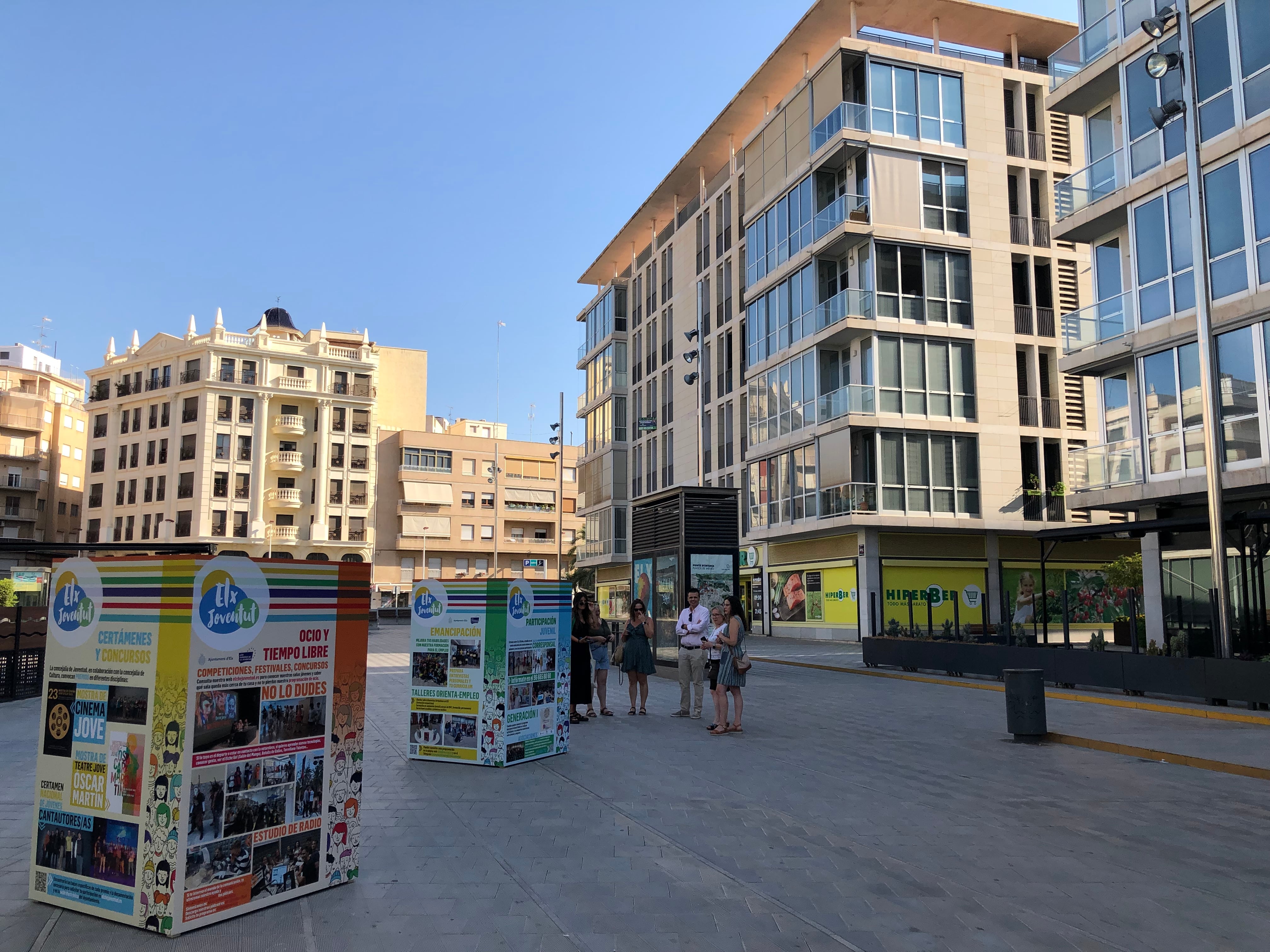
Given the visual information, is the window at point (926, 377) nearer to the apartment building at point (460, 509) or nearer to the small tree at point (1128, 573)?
the small tree at point (1128, 573)

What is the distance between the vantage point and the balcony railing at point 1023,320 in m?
35.2

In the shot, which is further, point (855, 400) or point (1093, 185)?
point (855, 400)

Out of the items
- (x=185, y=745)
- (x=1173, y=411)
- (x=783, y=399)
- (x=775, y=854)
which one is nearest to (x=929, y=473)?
(x=783, y=399)

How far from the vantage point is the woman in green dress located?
14039 millimetres

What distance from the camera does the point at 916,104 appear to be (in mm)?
34031

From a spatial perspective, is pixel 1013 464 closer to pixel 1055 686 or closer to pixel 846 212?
pixel 846 212

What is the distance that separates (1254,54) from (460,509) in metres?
73.6

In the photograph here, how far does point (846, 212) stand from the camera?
3275cm

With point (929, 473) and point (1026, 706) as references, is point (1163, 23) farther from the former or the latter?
point (929, 473)

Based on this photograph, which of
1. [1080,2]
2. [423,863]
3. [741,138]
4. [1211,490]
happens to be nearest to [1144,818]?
[423,863]

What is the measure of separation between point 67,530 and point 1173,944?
336 feet

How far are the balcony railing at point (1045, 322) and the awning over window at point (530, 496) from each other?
5977 centimetres

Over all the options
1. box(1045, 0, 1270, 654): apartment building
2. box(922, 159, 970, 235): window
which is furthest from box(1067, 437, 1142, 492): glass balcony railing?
box(922, 159, 970, 235): window

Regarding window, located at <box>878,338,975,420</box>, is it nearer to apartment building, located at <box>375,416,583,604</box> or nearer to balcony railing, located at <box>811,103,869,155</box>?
balcony railing, located at <box>811,103,869,155</box>
